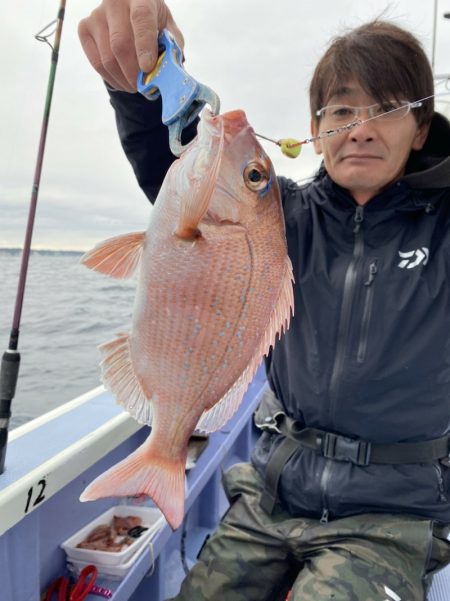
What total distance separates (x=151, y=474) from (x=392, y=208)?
134 cm

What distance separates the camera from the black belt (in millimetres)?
1805

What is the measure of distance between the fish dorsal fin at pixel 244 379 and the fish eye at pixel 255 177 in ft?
0.93

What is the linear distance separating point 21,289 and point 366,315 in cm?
137

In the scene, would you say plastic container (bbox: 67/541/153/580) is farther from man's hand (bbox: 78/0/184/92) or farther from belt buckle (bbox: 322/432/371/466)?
man's hand (bbox: 78/0/184/92)

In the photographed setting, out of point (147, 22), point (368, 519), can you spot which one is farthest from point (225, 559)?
point (147, 22)

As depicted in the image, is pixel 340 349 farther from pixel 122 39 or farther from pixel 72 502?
pixel 72 502

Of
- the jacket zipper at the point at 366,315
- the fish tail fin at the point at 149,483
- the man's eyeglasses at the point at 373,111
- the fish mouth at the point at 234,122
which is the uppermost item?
the man's eyeglasses at the point at 373,111

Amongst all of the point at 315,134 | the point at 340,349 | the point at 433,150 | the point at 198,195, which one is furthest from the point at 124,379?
the point at 433,150

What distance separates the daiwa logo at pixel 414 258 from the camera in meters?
1.86

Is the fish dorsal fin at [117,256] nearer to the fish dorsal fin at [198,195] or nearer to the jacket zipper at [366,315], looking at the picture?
the fish dorsal fin at [198,195]

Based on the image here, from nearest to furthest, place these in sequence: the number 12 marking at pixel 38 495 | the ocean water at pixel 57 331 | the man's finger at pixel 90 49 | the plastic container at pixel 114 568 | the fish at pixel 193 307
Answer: the fish at pixel 193 307, the man's finger at pixel 90 49, the number 12 marking at pixel 38 495, the plastic container at pixel 114 568, the ocean water at pixel 57 331

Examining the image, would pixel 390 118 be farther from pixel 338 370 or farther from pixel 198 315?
pixel 198 315

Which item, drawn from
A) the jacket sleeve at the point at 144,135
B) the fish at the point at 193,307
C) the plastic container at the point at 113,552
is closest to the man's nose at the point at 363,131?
the jacket sleeve at the point at 144,135

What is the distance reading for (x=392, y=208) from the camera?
1948 mm
